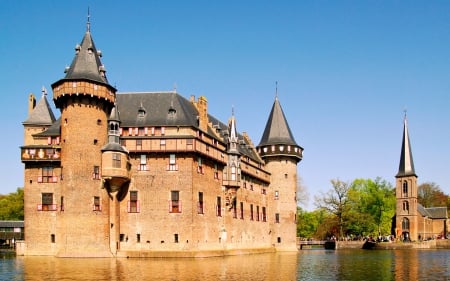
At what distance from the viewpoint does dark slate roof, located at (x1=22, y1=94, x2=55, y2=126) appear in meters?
57.9

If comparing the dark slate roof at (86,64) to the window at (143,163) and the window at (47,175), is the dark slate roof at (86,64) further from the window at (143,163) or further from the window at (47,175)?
the window at (47,175)

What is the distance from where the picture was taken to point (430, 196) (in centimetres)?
13450

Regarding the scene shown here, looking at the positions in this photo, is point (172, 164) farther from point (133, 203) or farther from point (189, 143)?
point (133, 203)

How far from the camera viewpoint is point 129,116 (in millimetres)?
48625

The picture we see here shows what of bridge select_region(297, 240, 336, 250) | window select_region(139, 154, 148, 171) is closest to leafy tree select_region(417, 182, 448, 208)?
bridge select_region(297, 240, 336, 250)

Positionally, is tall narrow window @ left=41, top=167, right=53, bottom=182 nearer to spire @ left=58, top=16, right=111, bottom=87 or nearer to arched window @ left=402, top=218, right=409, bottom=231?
spire @ left=58, top=16, right=111, bottom=87

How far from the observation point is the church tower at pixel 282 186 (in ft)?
222

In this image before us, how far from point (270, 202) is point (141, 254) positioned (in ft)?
84.5

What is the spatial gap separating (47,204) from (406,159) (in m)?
74.5

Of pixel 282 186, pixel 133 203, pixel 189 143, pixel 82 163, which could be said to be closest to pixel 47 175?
pixel 82 163

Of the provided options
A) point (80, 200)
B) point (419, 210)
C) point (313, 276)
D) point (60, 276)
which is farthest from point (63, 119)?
point (419, 210)

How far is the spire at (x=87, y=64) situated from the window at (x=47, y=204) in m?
9.87

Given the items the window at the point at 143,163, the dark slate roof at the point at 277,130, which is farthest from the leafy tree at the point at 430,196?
the window at the point at 143,163

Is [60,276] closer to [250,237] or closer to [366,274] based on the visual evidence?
[366,274]
